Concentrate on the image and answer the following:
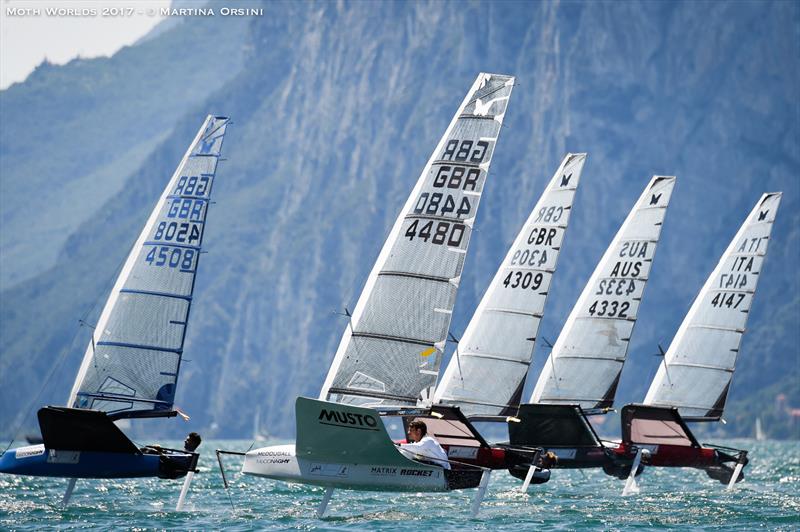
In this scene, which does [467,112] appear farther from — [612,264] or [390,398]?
[612,264]

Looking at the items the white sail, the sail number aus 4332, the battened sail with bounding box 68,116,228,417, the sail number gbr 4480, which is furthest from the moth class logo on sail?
the sail number aus 4332

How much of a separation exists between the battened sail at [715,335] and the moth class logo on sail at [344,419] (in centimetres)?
1726

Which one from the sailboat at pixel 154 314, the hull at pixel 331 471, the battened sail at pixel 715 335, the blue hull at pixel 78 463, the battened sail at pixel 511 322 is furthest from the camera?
the battened sail at pixel 715 335

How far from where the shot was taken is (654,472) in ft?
166

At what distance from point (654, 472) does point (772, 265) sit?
145713 millimetres

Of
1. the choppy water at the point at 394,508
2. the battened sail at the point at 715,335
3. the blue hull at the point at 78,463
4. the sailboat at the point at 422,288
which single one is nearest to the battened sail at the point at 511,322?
the choppy water at the point at 394,508

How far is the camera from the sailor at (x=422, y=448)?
949 inches

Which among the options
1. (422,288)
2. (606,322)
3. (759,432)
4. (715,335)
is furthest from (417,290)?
(759,432)

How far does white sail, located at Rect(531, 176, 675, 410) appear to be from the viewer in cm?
3600

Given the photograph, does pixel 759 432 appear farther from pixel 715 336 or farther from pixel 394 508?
pixel 394 508

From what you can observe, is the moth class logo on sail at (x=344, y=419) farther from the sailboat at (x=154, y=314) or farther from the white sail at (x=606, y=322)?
the white sail at (x=606, y=322)

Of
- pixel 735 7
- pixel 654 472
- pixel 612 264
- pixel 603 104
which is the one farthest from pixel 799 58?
pixel 612 264

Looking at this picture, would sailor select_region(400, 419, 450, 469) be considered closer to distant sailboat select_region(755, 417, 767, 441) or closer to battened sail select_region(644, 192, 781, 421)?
battened sail select_region(644, 192, 781, 421)

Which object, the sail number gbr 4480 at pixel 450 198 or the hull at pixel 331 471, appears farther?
the sail number gbr 4480 at pixel 450 198
